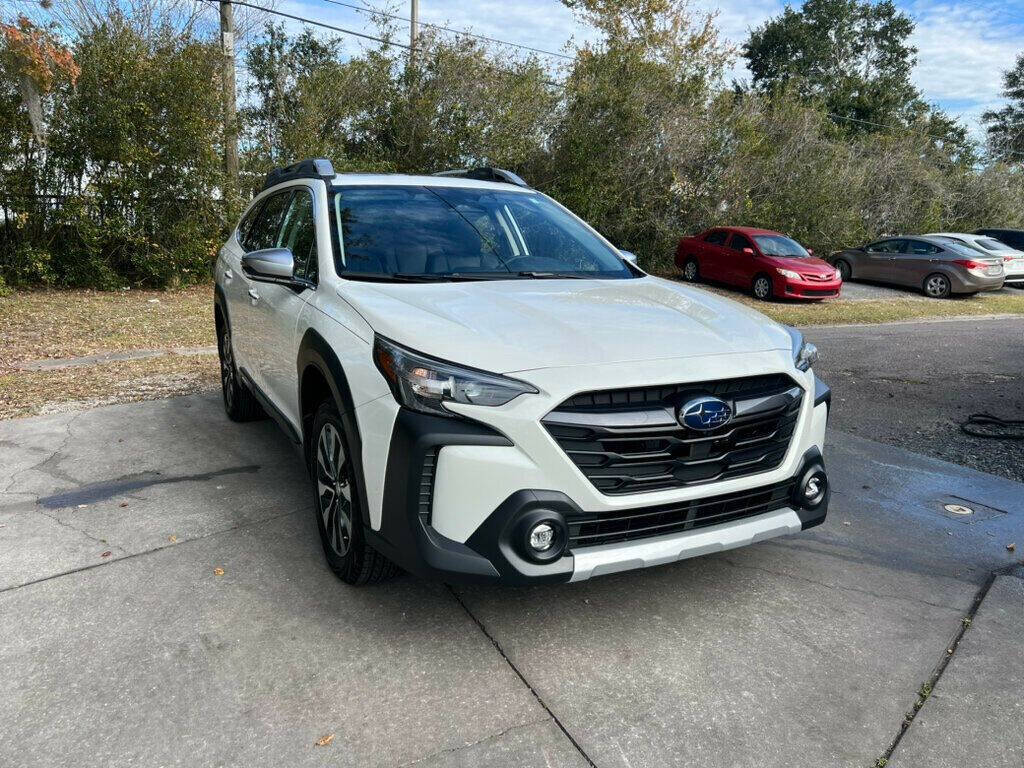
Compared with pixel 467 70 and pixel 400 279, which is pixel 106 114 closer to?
pixel 467 70

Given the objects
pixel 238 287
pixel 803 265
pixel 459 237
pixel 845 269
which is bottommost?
pixel 845 269

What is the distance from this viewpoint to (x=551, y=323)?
3.02 metres

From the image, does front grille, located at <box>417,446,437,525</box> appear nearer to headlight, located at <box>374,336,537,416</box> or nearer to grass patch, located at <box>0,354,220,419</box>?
headlight, located at <box>374,336,537,416</box>

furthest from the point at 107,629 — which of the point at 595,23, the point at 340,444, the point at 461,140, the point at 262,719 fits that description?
the point at 595,23

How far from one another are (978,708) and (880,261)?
69.1ft

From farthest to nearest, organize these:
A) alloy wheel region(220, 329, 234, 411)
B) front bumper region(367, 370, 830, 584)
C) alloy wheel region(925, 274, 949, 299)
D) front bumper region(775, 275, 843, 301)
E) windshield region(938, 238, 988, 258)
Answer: alloy wheel region(925, 274, 949, 299) < windshield region(938, 238, 988, 258) < front bumper region(775, 275, 843, 301) < alloy wheel region(220, 329, 234, 411) < front bumper region(367, 370, 830, 584)

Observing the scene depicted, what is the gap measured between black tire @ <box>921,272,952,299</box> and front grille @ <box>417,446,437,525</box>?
817 inches

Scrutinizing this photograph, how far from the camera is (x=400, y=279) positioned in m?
3.61

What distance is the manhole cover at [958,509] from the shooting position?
14.6 ft

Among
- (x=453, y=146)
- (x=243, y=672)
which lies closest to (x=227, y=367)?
(x=243, y=672)

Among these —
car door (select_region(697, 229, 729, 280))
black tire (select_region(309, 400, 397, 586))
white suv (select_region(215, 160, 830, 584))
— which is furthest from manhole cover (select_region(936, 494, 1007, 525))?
car door (select_region(697, 229, 729, 280))

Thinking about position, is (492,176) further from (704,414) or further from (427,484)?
(427,484)

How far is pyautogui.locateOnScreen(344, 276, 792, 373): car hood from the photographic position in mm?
2756

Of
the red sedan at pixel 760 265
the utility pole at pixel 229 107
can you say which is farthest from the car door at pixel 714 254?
the utility pole at pixel 229 107
